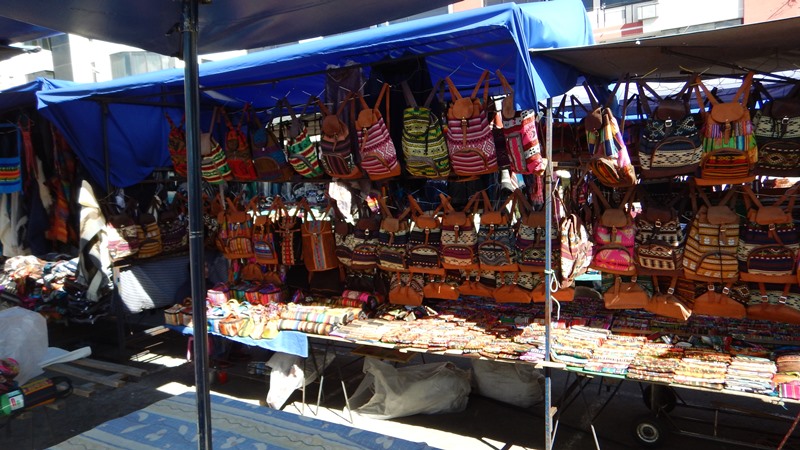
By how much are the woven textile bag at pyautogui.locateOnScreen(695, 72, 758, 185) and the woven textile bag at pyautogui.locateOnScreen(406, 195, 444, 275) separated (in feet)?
6.02

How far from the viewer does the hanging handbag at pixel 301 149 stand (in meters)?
4.37

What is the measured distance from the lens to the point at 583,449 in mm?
3928

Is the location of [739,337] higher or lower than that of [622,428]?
higher

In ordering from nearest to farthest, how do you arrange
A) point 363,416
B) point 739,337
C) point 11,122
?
point 739,337, point 363,416, point 11,122

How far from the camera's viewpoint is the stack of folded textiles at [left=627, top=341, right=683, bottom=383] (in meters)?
3.19

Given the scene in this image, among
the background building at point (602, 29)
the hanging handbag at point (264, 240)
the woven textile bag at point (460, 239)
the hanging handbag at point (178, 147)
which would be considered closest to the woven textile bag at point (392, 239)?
the woven textile bag at point (460, 239)

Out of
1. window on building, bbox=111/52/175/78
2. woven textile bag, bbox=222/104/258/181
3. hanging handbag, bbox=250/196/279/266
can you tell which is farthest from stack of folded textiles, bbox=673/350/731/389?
window on building, bbox=111/52/175/78

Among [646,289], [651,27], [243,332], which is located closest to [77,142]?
[243,332]

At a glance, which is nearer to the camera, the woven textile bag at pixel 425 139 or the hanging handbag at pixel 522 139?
the hanging handbag at pixel 522 139

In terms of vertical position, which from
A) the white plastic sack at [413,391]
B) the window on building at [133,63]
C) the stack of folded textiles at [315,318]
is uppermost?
the window on building at [133,63]

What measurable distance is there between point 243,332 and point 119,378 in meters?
1.18

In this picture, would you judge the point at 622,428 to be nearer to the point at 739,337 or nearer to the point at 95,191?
the point at 739,337

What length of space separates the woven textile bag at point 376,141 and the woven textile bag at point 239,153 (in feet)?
4.07

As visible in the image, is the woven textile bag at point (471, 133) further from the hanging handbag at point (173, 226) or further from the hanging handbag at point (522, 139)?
the hanging handbag at point (173, 226)
